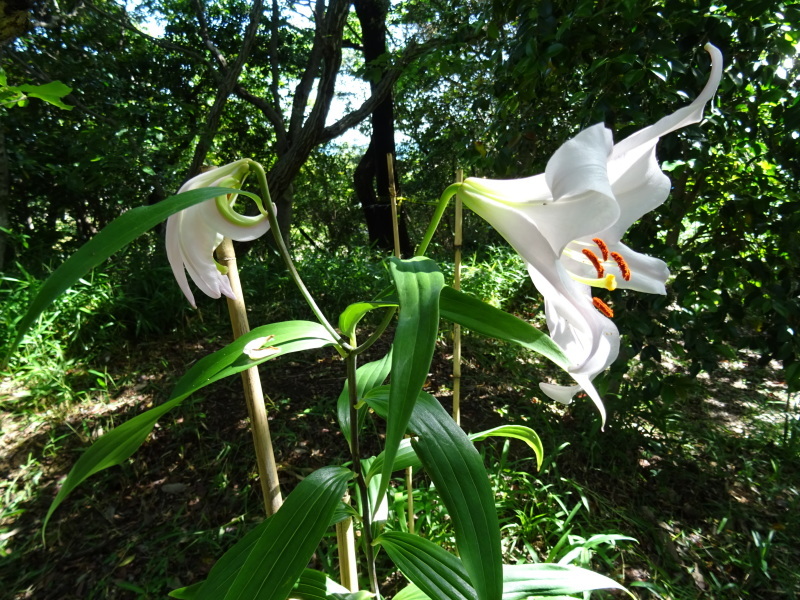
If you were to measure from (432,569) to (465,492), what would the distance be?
27 cm

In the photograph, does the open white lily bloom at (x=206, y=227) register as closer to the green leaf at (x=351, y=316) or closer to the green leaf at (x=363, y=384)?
the green leaf at (x=351, y=316)

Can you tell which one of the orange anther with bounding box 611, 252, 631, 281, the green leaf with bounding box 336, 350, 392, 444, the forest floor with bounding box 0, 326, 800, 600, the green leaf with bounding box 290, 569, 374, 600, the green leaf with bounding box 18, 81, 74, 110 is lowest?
the forest floor with bounding box 0, 326, 800, 600

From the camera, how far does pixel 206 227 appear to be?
0.53 m

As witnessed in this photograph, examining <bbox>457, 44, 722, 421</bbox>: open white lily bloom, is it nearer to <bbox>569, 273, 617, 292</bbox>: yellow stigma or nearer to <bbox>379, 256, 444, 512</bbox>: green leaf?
<bbox>569, 273, 617, 292</bbox>: yellow stigma

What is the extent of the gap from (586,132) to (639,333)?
1.24 metres

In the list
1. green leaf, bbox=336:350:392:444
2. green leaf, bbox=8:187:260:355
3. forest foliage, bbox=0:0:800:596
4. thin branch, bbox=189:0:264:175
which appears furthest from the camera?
thin branch, bbox=189:0:264:175

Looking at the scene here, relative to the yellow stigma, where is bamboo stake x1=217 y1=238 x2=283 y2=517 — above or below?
below

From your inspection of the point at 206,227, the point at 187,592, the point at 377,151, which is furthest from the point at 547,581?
the point at 377,151

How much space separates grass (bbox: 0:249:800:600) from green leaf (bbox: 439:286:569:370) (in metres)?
Answer: 1.17

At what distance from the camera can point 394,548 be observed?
0.75m

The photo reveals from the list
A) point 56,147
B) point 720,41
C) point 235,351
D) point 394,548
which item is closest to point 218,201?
point 235,351

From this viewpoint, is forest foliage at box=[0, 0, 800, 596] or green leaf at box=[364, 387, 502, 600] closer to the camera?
green leaf at box=[364, 387, 502, 600]

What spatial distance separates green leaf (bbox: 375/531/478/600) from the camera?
2.28ft

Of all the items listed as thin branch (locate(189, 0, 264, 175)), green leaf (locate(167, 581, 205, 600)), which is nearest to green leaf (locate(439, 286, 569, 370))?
green leaf (locate(167, 581, 205, 600))
